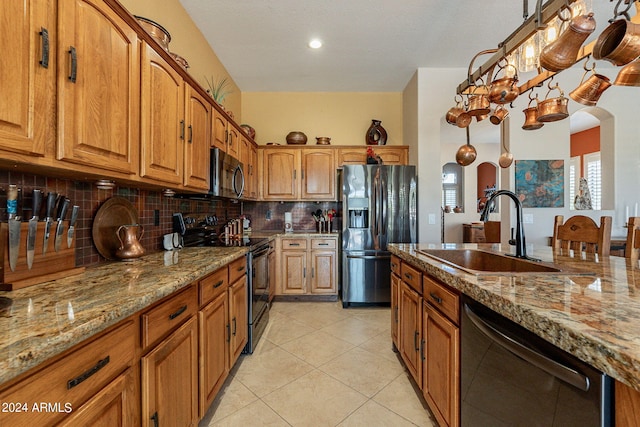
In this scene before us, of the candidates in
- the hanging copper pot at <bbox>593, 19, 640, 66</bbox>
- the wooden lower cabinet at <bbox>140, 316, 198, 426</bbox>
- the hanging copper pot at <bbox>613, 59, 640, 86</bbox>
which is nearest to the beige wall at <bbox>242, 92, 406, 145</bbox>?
the hanging copper pot at <bbox>613, 59, 640, 86</bbox>

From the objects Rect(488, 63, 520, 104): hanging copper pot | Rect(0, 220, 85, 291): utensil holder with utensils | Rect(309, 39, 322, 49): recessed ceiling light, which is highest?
Rect(309, 39, 322, 49): recessed ceiling light

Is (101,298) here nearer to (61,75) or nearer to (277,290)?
(61,75)

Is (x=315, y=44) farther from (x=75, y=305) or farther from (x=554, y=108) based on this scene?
(x=75, y=305)

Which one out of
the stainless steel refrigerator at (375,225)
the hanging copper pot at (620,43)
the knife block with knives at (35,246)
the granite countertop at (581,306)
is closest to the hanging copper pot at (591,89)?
the hanging copper pot at (620,43)

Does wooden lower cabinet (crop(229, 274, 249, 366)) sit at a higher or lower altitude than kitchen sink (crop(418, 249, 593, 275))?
lower

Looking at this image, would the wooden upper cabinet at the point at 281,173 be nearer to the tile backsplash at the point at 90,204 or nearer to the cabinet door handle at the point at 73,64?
the tile backsplash at the point at 90,204

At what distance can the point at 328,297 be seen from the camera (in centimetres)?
365

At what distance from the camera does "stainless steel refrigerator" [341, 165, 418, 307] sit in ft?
11.1

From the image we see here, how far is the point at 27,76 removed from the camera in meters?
0.86

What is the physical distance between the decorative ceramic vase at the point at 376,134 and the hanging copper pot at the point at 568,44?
8.76 feet

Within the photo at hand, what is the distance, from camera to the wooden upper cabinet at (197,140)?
185 cm

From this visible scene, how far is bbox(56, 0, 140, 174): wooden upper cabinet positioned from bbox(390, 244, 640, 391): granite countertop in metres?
1.56

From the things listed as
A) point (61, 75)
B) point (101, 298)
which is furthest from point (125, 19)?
point (101, 298)

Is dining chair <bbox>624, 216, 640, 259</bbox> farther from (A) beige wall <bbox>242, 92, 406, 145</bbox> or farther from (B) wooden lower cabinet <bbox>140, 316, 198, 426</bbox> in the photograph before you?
(A) beige wall <bbox>242, 92, 406, 145</bbox>
